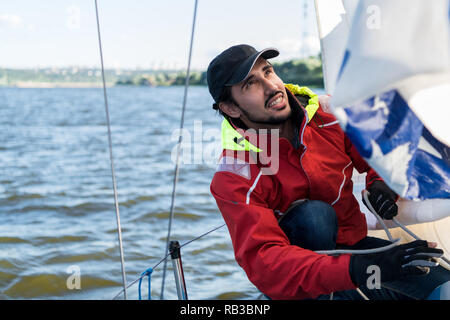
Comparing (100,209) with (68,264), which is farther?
(100,209)

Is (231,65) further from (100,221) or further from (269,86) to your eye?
(100,221)

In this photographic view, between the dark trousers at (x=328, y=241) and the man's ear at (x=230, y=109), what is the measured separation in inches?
11.3

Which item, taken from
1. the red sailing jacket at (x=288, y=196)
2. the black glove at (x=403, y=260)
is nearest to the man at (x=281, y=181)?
the red sailing jacket at (x=288, y=196)

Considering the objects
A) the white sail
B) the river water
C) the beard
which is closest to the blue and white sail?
the white sail

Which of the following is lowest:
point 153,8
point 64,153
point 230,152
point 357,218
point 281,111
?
point 64,153

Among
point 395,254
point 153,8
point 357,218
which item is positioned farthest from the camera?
point 153,8

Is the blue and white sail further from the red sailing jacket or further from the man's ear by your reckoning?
the man's ear

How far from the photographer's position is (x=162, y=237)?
14.8 feet

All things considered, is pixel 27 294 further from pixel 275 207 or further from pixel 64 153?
pixel 64 153

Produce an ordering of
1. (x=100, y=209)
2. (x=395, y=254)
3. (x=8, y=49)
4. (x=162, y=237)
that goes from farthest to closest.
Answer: (x=8, y=49) < (x=100, y=209) < (x=162, y=237) < (x=395, y=254)

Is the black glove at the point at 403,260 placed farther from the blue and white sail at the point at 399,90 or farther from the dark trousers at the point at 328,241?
the dark trousers at the point at 328,241

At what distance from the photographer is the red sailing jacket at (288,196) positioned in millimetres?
1250

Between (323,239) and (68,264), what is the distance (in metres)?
2.93

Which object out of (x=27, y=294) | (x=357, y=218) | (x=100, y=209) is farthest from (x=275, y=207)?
(x=100, y=209)
